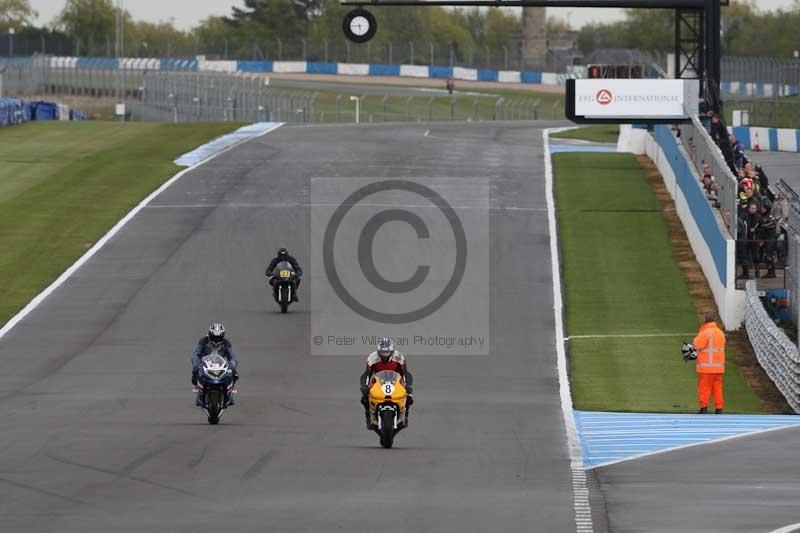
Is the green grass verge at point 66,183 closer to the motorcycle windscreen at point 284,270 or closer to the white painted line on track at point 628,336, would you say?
the motorcycle windscreen at point 284,270

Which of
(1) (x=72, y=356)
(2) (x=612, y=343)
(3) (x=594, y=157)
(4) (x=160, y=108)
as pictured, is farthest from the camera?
(4) (x=160, y=108)

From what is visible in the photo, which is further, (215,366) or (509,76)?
(509,76)

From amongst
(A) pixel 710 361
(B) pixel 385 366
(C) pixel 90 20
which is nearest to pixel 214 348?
(B) pixel 385 366

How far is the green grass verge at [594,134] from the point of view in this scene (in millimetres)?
60656

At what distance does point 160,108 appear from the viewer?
87875 millimetres

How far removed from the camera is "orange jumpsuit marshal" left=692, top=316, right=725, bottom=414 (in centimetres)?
2253

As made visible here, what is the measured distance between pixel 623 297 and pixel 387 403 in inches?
604

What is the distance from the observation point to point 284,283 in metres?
30.4

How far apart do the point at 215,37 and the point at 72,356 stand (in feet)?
497

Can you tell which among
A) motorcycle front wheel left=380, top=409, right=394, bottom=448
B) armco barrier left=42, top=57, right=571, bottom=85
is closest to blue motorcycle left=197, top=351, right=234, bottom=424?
motorcycle front wheel left=380, top=409, right=394, bottom=448

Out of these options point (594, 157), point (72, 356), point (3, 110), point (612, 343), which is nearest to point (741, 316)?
point (612, 343)

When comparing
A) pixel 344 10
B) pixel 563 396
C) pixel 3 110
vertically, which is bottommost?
pixel 563 396

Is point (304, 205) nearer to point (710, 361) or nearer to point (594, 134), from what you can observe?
point (710, 361)

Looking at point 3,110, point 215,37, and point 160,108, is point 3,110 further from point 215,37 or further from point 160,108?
point 215,37
